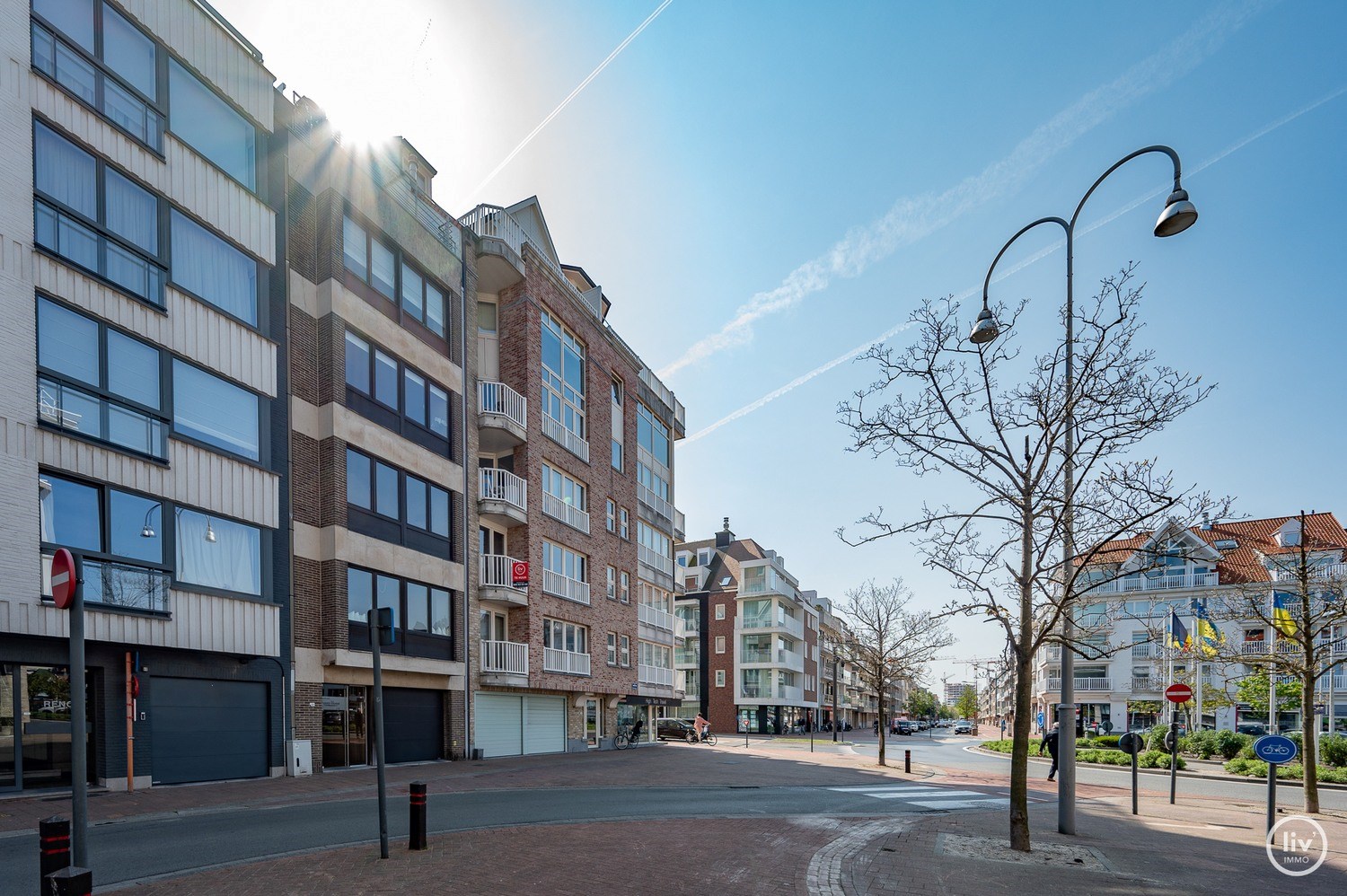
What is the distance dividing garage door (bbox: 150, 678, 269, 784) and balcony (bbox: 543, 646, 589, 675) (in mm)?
10606

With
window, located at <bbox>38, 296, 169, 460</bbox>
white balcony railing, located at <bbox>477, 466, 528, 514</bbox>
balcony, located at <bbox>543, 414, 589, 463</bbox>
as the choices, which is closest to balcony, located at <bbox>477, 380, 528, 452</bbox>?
white balcony railing, located at <bbox>477, 466, 528, 514</bbox>

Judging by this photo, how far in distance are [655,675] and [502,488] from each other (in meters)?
14.9

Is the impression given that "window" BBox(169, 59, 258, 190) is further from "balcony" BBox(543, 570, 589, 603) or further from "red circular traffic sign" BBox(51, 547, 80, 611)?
"balcony" BBox(543, 570, 589, 603)

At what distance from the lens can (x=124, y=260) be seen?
15391 millimetres

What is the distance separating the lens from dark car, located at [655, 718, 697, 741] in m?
44.6

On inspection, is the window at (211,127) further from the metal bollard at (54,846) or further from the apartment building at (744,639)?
the apartment building at (744,639)

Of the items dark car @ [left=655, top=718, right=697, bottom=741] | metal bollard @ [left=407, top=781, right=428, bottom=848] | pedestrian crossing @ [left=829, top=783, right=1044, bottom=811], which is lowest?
dark car @ [left=655, top=718, right=697, bottom=741]

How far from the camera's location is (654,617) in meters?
38.1

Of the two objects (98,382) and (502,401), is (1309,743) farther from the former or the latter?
(98,382)

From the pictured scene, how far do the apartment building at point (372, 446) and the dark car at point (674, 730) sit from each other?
23.2 meters

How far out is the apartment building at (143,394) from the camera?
44.6ft

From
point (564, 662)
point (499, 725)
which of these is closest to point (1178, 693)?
point (499, 725)

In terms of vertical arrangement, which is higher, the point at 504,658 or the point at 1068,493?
the point at 1068,493

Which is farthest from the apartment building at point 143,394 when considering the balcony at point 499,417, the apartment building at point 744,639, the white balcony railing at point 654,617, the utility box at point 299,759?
the apartment building at point 744,639
